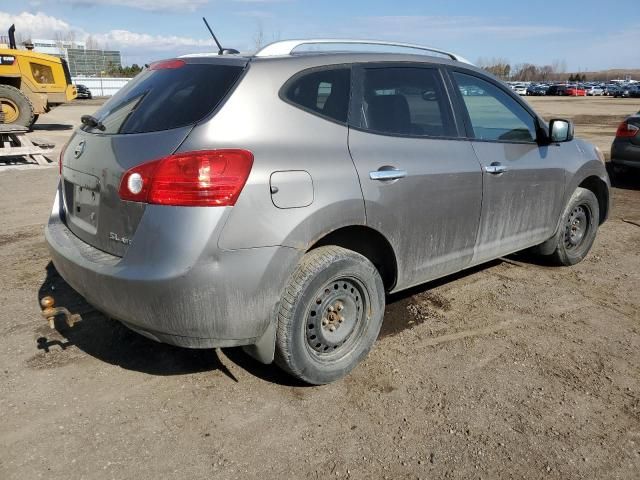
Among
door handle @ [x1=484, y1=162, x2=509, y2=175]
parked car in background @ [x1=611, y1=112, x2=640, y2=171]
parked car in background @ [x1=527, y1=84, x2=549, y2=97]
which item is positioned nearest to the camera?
door handle @ [x1=484, y1=162, x2=509, y2=175]

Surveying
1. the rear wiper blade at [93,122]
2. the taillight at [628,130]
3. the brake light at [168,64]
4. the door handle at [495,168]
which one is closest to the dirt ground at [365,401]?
the door handle at [495,168]

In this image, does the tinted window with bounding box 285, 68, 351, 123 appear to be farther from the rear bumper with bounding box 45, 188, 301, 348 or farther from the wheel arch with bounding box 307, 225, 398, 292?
the rear bumper with bounding box 45, 188, 301, 348

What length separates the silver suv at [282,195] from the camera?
250 cm

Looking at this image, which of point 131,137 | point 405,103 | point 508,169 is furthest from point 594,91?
point 131,137

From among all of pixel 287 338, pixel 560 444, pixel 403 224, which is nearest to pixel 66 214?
pixel 287 338

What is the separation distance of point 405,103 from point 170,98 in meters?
1.43

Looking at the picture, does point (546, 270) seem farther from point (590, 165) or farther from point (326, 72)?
point (326, 72)

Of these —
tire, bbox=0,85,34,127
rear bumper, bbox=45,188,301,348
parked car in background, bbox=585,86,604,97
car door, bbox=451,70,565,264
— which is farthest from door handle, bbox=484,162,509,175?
parked car in background, bbox=585,86,604,97

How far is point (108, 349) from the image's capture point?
3498 mm

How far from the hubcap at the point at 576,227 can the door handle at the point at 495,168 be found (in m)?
1.38

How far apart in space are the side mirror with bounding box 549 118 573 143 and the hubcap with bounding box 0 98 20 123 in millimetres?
14339

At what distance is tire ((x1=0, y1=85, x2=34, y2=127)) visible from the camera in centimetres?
1437

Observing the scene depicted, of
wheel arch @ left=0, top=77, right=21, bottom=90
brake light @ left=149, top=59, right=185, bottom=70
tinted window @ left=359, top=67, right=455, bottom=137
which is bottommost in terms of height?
tinted window @ left=359, top=67, right=455, bottom=137

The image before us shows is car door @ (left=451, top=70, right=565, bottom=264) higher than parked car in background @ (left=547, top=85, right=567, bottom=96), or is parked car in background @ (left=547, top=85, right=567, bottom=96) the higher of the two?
parked car in background @ (left=547, top=85, right=567, bottom=96)
